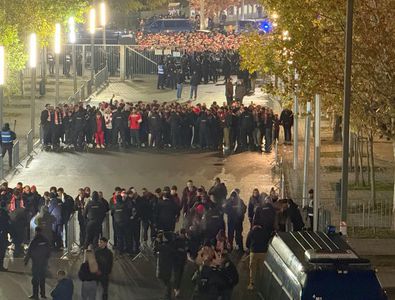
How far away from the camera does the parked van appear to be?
83.8 meters

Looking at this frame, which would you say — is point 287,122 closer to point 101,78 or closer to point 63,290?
point 101,78

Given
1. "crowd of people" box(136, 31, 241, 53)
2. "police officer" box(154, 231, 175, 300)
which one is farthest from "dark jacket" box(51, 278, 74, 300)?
"crowd of people" box(136, 31, 241, 53)

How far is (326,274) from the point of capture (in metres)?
18.2

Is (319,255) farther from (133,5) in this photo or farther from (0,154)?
(133,5)

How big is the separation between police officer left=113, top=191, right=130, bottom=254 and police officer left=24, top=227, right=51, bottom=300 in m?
3.40

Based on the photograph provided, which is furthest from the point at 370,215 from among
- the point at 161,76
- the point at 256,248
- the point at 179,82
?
the point at 161,76

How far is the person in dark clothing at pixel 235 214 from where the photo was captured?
27.2 meters

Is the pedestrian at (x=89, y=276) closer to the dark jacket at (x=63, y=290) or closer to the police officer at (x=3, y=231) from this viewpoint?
the dark jacket at (x=63, y=290)

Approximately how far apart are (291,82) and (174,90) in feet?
93.1

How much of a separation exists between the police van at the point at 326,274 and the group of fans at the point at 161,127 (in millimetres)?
21134

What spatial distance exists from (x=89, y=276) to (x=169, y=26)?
63.5 m

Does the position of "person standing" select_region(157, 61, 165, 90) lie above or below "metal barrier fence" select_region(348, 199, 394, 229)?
above

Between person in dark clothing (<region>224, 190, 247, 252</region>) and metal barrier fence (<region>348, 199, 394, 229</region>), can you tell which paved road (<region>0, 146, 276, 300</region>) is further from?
metal barrier fence (<region>348, 199, 394, 229</region>)

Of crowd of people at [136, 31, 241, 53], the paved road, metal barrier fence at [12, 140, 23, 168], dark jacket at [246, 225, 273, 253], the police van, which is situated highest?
crowd of people at [136, 31, 241, 53]
